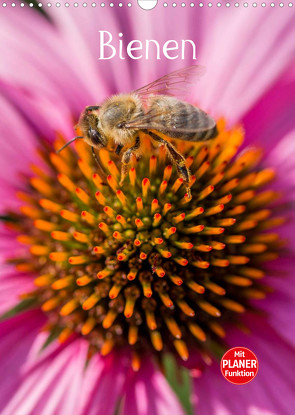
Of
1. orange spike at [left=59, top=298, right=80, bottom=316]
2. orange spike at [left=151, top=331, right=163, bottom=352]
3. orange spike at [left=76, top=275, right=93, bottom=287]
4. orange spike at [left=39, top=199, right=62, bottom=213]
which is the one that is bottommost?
orange spike at [left=151, top=331, right=163, bottom=352]

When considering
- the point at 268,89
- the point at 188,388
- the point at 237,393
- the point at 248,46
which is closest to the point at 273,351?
the point at 237,393

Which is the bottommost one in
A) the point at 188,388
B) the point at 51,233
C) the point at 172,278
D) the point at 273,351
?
the point at 188,388

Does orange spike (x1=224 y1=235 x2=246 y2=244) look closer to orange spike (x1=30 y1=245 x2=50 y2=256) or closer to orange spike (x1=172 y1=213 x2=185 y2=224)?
orange spike (x1=172 y1=213 x2=185 y2=224)

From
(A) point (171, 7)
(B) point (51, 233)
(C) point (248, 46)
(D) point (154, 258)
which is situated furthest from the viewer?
(C) point (248, 46)

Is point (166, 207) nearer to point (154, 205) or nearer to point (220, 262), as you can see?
point (154, 205)

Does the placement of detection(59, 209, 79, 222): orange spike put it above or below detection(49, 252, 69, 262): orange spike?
above

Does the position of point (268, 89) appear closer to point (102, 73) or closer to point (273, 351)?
point (102, 73)

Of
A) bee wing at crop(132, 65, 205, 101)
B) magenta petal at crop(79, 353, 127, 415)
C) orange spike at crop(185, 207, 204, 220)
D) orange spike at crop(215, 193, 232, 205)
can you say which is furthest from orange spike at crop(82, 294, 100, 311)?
bee wing at crop(132, 65, 205, 101)

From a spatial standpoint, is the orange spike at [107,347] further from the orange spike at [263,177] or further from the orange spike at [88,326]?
the orange spike at [263,177]
